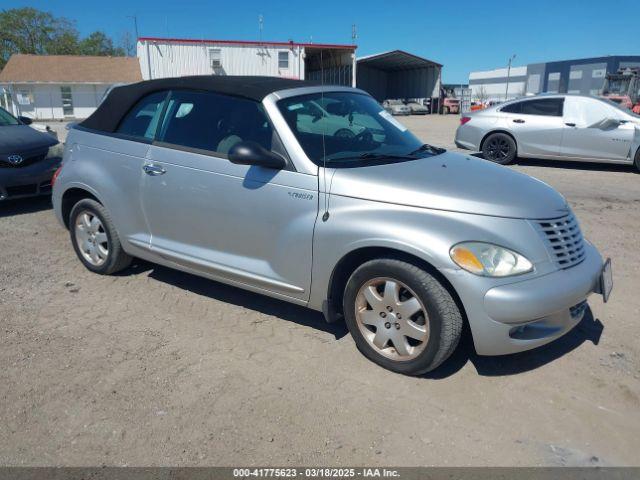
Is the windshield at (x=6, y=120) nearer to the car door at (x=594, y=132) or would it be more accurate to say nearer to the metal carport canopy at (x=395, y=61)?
the car door at (x=594, y=132)

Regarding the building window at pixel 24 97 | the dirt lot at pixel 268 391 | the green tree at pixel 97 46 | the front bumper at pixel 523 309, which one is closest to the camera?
the dirt lot at pixel 268 391

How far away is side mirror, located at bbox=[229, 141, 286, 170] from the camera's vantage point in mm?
3348

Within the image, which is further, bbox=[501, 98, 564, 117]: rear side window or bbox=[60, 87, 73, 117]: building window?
bbox=[60, 87, 73, 117]: building window

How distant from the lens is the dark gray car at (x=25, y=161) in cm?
698

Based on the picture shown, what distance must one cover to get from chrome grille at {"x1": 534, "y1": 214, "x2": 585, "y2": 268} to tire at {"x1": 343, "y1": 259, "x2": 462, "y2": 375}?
2.21 feet

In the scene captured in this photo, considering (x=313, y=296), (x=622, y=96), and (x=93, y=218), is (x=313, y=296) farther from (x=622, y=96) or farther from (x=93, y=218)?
(x=622, y=96)

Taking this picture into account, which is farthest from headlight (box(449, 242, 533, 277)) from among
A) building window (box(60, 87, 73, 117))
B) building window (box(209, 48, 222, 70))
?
building window (box(60, 87, 73, 117))

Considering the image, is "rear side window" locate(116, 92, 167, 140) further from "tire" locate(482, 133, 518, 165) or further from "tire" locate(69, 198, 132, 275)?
"tire" locate(482, 133, 518, 165)

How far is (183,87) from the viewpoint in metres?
4.13

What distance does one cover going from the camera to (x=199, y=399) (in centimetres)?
300

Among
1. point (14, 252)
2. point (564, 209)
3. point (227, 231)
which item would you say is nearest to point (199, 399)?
point (227, 231)

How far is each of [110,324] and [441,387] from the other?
97.0 inches

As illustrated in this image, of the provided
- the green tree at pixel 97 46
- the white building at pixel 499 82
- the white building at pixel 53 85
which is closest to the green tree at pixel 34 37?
the green tree at pixel 97 46

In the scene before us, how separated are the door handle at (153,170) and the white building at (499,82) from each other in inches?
3412
